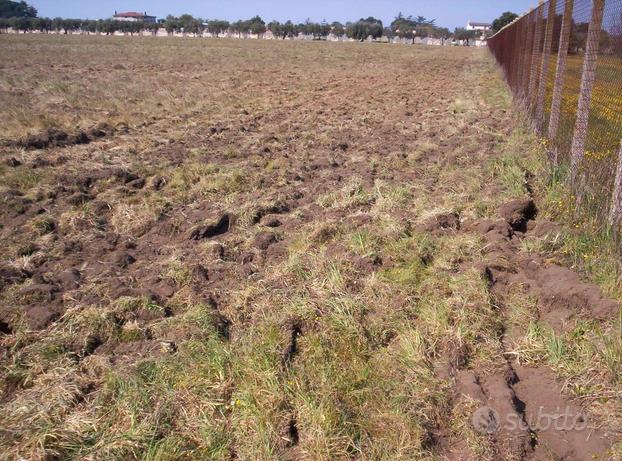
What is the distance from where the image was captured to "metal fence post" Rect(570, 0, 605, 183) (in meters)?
4.83

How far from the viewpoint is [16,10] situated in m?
135

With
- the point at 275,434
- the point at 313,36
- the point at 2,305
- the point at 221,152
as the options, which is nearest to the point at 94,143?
the point at 221,152

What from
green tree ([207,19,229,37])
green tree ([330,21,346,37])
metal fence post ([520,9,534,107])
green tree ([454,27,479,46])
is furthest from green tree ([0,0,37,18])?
metal fence post ([520,9,534,107])

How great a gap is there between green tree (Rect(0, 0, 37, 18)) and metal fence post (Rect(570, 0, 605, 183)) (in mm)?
157578

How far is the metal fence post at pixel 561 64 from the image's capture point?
20.6 ft

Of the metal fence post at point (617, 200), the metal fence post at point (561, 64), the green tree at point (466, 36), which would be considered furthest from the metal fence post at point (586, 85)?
the green tree at point (466, 36)

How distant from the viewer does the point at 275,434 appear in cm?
245

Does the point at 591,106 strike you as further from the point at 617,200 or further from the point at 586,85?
the point at 617,200

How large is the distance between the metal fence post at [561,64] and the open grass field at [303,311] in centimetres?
64

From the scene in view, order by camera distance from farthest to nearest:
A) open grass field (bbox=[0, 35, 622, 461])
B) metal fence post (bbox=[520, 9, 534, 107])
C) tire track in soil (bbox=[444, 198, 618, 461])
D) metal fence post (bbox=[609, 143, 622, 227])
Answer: metal fence post (bbox=[520, 9, 534, 107])
metal fence post (bbox=[609, 143, 622, 227])
open grass field (bbox=[0, 35, 622, 461])
tire track in soil (bbox=[444, 198, 618, 461])

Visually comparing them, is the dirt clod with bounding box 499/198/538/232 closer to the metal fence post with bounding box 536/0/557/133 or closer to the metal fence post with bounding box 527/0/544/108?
the metal fence post with bounding box 536/0/557/133

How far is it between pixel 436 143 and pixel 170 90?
1013cm

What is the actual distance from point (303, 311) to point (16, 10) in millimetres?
167521

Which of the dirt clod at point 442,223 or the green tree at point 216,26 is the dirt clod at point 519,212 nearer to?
the dirt clod at point 442,223
